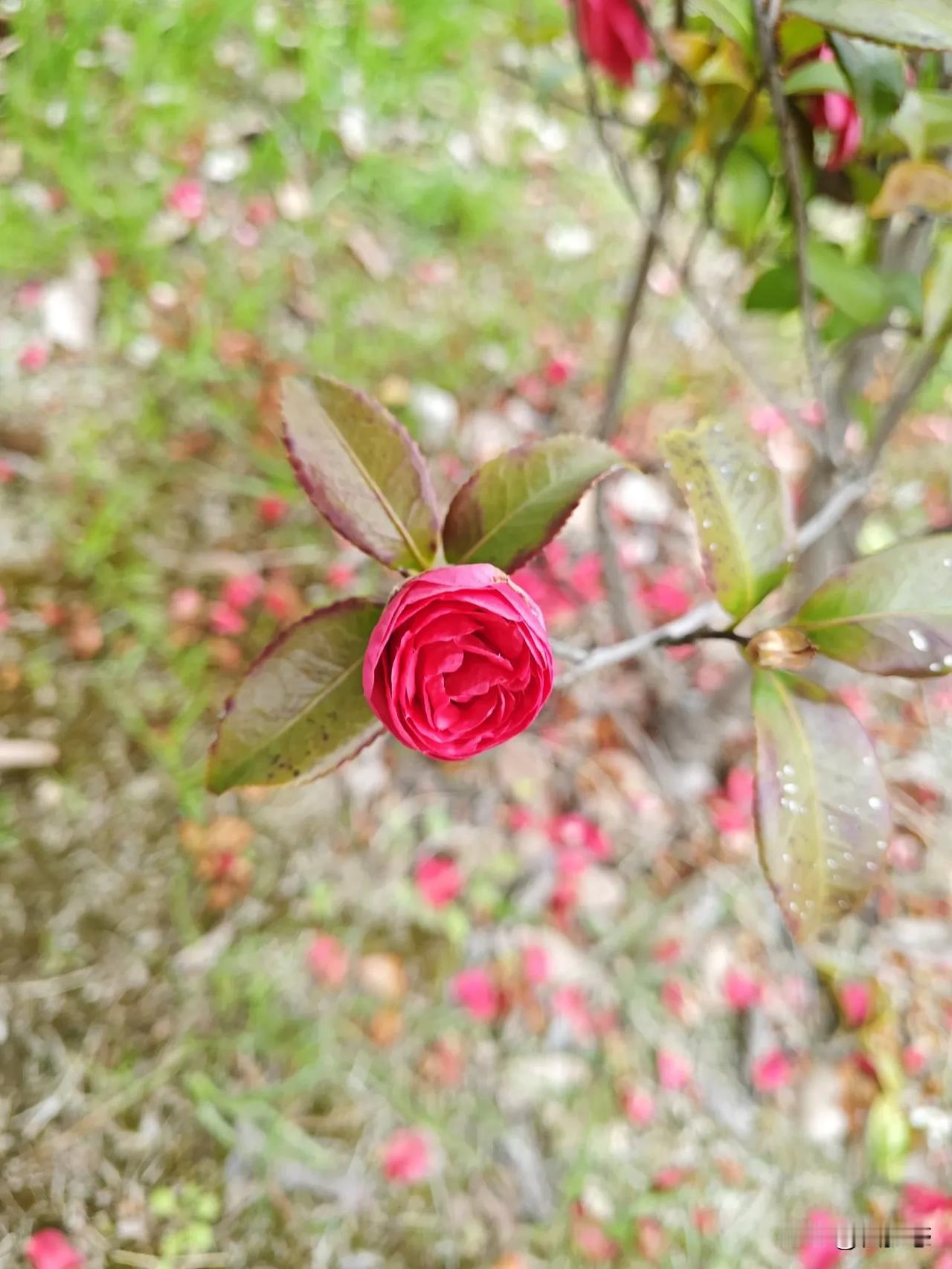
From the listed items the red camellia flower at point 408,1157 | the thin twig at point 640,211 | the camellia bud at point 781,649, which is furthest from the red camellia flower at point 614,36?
the red camellia flower at point 408,1157

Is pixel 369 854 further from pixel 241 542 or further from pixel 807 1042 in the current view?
pixel 807 1042

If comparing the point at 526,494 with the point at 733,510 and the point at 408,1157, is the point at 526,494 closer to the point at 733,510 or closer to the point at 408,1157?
the point at 733,510

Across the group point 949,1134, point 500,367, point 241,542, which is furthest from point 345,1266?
point 500,367

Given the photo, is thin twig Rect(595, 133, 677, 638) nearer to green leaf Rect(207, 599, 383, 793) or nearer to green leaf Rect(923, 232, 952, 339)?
green leaf Rect(923, 232, 952, 339)

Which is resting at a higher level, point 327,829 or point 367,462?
point 367,462

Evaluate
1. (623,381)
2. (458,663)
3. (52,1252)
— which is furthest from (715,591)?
(52,1252)
